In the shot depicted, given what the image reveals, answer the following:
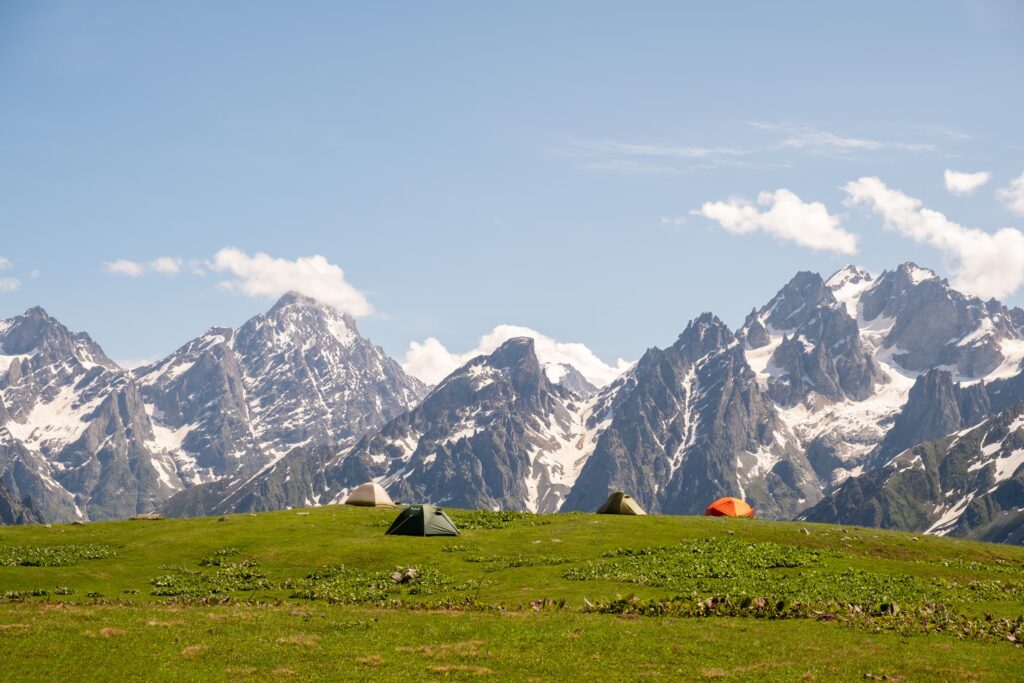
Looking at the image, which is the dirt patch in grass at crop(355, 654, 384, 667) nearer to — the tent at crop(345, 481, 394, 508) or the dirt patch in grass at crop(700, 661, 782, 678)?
the dirt patch in grass at crop(700, 661, 782, 678)

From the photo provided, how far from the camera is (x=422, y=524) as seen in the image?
6600 cm

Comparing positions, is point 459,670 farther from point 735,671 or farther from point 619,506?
point 619,506

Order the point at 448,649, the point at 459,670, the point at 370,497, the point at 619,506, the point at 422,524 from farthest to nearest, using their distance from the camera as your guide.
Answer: the point at 370,497
the point at 619,506
the point at 422,524
the point at 448,649
the point at 459,670

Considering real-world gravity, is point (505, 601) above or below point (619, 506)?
below

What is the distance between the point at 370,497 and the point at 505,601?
160 feet

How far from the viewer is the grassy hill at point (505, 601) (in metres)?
31.5

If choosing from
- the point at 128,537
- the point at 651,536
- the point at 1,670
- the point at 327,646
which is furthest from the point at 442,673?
the point at 128,537

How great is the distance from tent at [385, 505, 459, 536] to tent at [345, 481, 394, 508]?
74.4ft

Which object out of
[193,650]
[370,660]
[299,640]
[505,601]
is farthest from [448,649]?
A: [505,601]

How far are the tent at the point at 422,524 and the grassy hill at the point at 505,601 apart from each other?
1316 mm

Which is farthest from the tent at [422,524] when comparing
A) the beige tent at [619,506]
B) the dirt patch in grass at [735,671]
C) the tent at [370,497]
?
the dirt patch in grass at [735,671]

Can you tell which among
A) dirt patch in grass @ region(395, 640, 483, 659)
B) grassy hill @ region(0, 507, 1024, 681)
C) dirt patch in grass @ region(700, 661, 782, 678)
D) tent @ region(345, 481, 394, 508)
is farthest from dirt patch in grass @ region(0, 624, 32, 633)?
tent @ region(345, 481, 394, 508)

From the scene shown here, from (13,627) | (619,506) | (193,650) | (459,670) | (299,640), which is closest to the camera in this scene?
(459,670)

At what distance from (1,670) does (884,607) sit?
35312 mm
